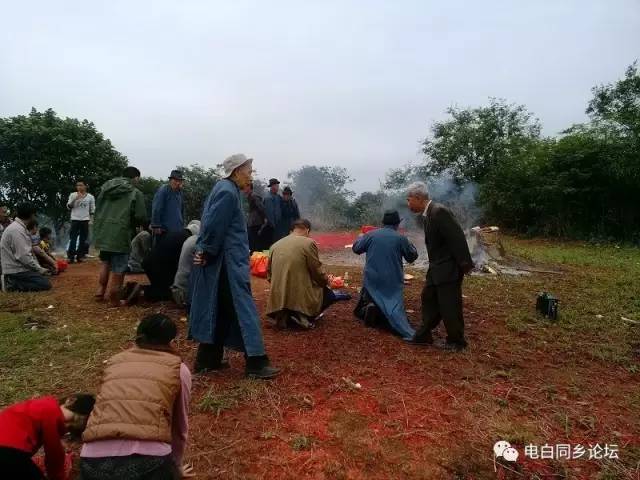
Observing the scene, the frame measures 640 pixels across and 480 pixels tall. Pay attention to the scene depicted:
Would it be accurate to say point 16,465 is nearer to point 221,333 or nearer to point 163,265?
point 221,333

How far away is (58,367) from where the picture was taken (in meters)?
4.03

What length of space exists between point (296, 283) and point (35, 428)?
11.4 feet

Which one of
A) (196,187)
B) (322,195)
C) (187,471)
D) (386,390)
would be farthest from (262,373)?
(322,195)

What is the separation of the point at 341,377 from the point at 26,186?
11.7 metres

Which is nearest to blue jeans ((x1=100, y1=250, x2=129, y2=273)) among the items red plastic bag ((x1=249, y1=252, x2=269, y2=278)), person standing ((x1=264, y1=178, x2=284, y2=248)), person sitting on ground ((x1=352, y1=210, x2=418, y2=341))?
red plastic bag ((x1=249, y1=252, x2=269, y2=278))

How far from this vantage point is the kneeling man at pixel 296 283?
17.4ft

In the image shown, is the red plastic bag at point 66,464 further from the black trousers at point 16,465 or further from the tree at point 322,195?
the tree at point 322,195

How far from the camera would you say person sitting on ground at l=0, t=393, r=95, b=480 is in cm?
188

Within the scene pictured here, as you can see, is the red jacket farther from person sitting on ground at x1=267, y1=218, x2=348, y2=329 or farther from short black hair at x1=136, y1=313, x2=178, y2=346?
person sitting on ground at x1=267, y1=218, x2=348, y2=329

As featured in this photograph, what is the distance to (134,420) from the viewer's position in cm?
202

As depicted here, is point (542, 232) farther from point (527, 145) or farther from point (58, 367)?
point (58, 367)

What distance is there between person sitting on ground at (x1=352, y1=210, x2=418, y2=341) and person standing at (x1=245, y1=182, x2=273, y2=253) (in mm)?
4493

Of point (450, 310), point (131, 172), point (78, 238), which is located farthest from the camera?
point (78, 238)

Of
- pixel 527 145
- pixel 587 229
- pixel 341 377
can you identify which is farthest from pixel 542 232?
pixel 341 377
